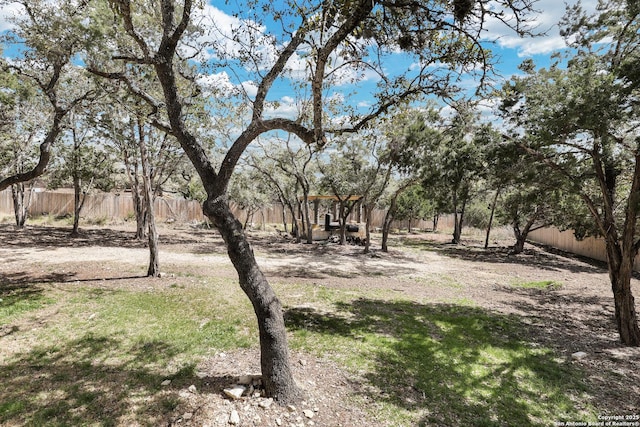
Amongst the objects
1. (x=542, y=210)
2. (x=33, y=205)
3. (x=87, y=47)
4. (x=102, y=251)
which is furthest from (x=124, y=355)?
(x=33, y=205)

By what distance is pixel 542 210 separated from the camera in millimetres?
15953

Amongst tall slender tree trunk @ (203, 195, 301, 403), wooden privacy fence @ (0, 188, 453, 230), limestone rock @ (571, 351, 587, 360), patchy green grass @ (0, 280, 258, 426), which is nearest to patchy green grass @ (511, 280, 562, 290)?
limestone rock @ (571, 351, 587, 360)

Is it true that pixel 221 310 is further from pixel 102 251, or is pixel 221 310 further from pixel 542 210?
pixel 542 210

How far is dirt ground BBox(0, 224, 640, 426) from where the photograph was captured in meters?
3.49

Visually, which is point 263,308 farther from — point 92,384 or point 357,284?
point 357,284

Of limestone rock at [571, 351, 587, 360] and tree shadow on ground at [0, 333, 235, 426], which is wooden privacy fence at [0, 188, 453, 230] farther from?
limestone rock at [571, 351, 587, 360]

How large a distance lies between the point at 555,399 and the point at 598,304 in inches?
233

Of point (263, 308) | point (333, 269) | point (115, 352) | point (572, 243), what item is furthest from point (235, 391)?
point (572, 243)

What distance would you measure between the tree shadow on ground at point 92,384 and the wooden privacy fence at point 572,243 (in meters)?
16.6

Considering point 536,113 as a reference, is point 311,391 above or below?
below

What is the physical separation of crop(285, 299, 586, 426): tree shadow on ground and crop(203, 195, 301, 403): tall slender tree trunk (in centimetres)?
97

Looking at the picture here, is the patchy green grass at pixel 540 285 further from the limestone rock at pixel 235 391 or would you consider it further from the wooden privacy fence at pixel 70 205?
the wooden privacy fence at pixel 70 205

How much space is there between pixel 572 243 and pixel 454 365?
19169 mm

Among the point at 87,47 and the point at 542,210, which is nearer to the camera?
the point at 87,47
